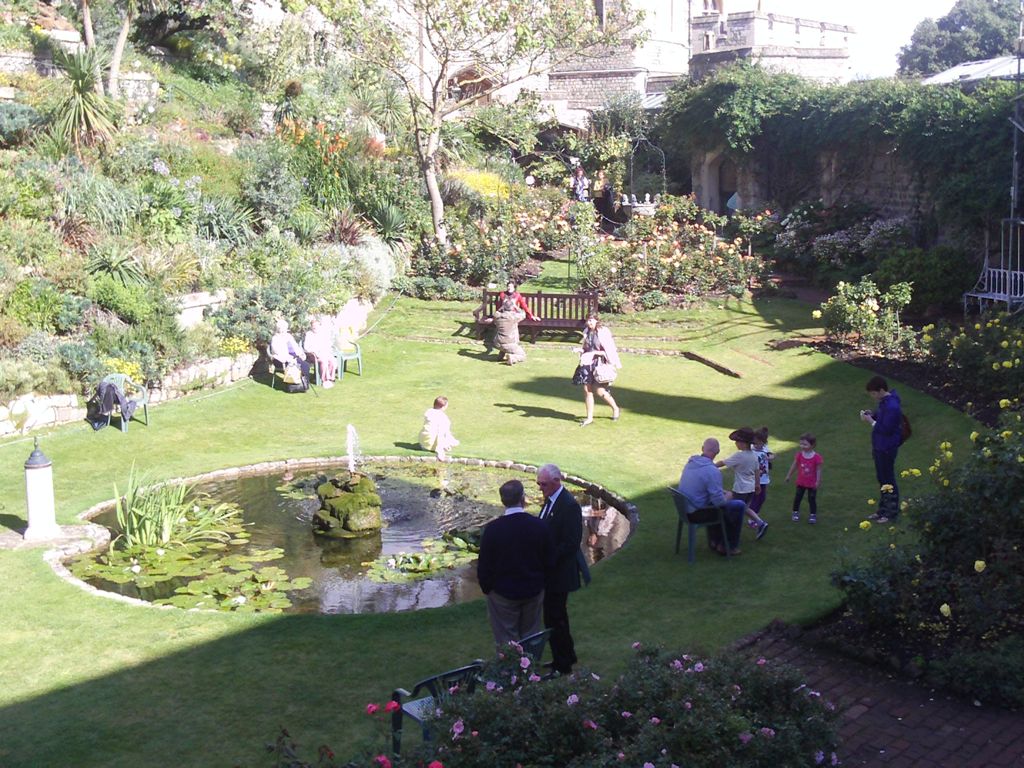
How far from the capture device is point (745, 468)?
31.7 feet

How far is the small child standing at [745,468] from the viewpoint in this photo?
9562 millimetres

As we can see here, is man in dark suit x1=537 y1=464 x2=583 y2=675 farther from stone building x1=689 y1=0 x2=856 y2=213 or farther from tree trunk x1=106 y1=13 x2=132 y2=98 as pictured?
stone building x1=689 y1=0 x2=856 y2=213

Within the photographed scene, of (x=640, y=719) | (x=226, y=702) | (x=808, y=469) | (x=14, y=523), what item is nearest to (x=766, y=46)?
(x=808, y=469)

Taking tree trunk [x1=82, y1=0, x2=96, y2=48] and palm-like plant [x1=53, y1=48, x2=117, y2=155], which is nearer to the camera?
palm-like plant [x1=53, y1=48, x2=117, y2=155]

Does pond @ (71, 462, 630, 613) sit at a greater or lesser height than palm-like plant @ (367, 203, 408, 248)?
lesser

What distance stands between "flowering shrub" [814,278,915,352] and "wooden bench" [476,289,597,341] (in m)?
4.11

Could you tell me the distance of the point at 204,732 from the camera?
6312 mm

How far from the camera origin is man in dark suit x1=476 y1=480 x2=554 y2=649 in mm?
6562

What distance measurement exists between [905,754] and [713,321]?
1457 cm

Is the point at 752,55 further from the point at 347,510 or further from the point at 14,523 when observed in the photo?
the point at 14,523

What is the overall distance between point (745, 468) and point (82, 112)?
15.1 m

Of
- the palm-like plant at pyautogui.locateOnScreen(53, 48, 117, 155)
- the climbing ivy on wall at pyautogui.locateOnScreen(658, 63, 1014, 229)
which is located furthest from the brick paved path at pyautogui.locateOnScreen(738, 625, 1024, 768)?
the palm-like plant at pyautogui.locateOnScreen(53, 48, 117, 155)

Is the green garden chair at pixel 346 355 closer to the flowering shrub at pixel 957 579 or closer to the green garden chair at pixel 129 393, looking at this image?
the green garden chair at pixel 129 393

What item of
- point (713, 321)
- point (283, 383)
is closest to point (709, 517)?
point (283, 383)
